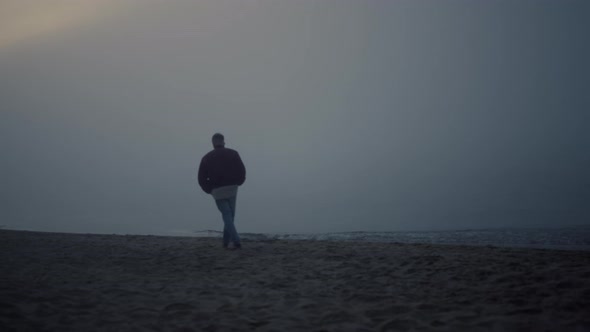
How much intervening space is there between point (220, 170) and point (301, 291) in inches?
141

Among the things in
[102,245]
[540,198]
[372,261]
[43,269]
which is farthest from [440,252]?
[540,198]

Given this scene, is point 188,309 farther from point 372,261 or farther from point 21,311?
point 372,261

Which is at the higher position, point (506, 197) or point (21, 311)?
point (506, 197)

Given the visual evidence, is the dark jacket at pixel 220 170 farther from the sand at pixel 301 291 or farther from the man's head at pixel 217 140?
the sand at pixel 301 291

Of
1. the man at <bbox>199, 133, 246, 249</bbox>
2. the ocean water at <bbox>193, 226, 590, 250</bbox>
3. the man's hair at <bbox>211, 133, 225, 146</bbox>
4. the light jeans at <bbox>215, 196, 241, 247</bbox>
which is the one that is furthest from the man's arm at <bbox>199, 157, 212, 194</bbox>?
the ocean water at <bbox>193, 226, 590, 250</bbox>

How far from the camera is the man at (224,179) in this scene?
23.4ft

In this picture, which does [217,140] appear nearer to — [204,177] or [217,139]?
[217,139]

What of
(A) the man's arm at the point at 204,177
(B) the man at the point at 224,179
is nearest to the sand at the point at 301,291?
(B) the man at the point at 224,179

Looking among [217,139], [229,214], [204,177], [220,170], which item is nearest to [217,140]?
[217,139]

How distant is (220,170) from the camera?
715 cm

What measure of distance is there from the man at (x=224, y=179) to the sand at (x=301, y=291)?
0.80m

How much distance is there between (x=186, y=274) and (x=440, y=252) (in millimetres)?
4269

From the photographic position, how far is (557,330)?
9.11 feet

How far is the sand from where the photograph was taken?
10.5 ft
